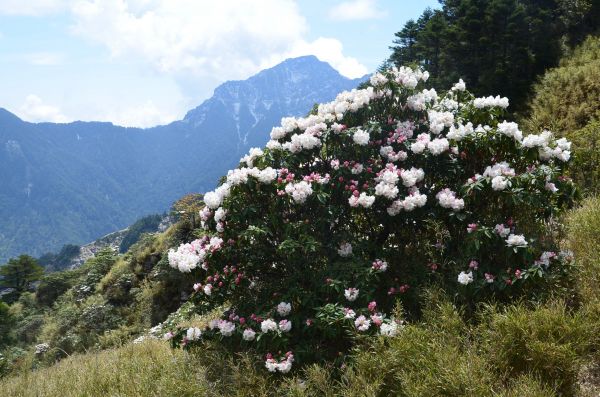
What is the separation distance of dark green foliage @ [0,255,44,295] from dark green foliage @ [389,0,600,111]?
50076mm

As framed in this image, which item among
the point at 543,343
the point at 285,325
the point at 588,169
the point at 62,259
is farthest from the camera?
the point at 62,259

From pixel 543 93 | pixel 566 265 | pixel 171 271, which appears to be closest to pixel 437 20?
pixel 543 93

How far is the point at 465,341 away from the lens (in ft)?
10.6

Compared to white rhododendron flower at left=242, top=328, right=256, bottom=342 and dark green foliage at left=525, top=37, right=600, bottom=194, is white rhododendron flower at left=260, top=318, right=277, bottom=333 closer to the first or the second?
white rhododendron flower at left=242, top=328, right=256, bottom=342

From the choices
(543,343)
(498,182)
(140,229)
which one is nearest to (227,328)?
(543,343)

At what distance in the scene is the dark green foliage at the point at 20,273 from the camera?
49.1m

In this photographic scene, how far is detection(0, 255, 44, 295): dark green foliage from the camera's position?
4909cm

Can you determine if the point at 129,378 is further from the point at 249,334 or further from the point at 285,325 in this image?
the point at 285,325

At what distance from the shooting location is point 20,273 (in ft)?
163

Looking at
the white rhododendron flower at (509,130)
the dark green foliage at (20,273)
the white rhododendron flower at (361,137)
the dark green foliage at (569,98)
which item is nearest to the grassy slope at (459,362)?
the white rhododendron flower at (509,130)

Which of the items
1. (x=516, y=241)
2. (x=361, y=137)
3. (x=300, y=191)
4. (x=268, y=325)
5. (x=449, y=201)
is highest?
(x=361, y=137)

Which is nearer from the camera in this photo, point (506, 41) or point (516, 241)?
point (516, 241)

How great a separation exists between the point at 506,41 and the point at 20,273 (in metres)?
54.2

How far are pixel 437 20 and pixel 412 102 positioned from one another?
2010cm
